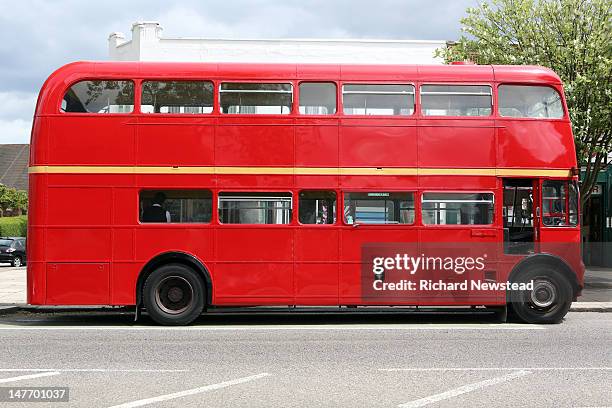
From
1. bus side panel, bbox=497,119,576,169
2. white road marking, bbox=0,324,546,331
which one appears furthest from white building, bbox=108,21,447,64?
white road marking, bbox=0,324,546,331

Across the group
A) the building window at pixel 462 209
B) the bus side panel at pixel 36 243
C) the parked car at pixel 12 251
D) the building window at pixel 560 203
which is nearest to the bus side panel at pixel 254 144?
the building window at pixel 462 209

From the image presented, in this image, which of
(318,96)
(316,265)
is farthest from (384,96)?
(316,265)

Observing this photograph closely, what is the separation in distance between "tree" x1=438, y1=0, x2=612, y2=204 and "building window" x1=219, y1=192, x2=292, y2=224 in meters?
8.35

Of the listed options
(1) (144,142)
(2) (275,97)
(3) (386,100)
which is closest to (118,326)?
(1) (144,142)

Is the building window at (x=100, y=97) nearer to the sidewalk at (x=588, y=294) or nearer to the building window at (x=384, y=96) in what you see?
the building window at (x=384, y=96)

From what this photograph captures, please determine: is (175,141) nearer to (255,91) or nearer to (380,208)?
(255,91)

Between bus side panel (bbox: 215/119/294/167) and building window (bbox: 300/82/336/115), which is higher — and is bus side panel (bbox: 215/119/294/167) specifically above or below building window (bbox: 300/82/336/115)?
below

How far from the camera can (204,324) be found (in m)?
11.6

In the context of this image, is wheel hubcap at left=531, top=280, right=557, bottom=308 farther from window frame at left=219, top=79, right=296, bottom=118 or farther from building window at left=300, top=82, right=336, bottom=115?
window frame at left=219, top=79, right=296, bottom=118

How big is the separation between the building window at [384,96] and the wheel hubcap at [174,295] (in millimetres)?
4026

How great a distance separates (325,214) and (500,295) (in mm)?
3252

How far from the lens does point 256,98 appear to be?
1130 cm

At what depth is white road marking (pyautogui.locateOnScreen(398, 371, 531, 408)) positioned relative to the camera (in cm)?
600

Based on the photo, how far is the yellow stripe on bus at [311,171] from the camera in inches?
436
